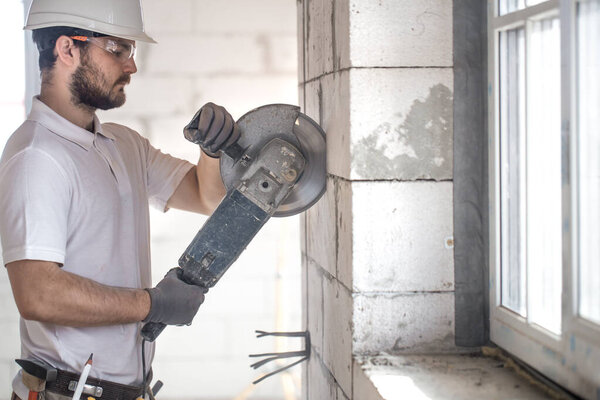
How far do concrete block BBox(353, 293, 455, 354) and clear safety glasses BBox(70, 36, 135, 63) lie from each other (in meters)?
0.99

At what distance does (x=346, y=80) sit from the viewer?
1557 millimetres

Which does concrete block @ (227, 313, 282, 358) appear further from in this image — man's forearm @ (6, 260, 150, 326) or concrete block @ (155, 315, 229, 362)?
man's forearm @ (6, 260, 150, 326)

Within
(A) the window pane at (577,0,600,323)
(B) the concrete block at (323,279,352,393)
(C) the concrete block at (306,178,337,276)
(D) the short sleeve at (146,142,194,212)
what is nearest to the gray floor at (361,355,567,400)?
(B) the concrete block at (323,279,352,393)

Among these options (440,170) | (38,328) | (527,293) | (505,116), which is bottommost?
(38,328)

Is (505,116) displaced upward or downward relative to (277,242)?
upward

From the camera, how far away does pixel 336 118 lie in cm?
169

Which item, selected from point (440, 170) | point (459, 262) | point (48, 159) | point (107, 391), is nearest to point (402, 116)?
point (440, 170)

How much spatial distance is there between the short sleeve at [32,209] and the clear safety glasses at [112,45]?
0.38m

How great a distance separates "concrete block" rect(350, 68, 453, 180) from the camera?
153cm

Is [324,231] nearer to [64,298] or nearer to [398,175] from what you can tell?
[398,175]

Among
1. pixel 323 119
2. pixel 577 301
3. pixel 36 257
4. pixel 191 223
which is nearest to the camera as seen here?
pixel 577 301

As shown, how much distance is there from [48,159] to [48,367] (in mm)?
531

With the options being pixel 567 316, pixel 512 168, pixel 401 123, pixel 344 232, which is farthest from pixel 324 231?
pixel 567 316

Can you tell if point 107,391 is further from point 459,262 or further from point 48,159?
point 459,262
